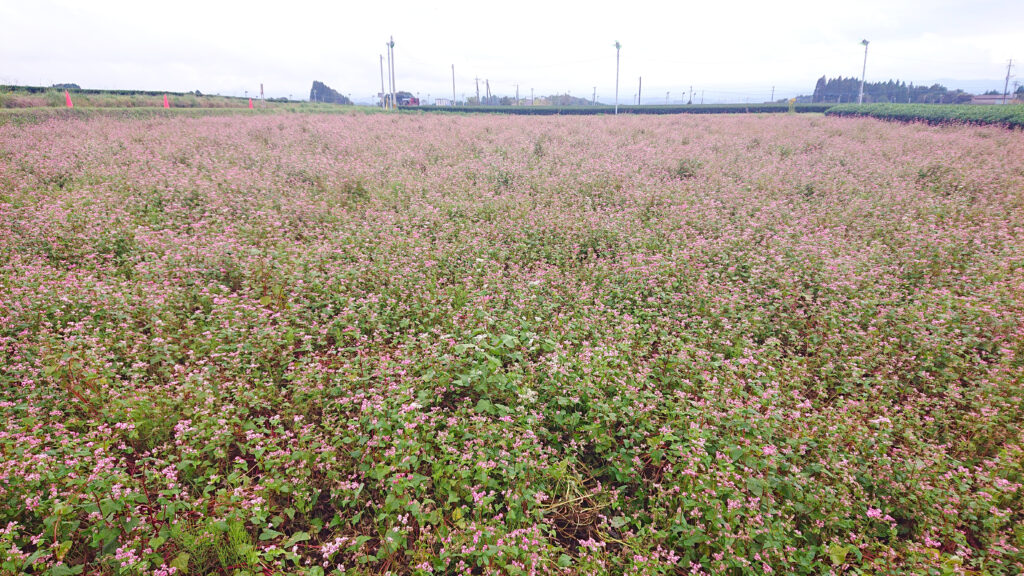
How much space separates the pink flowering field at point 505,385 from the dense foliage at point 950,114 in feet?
67.6

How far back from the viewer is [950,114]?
26062 millimetres

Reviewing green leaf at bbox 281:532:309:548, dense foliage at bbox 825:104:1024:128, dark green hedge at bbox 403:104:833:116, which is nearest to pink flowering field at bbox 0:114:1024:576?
green leaf at bbox 281:532:309:548

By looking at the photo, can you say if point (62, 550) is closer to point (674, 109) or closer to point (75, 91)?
point (75, 91)

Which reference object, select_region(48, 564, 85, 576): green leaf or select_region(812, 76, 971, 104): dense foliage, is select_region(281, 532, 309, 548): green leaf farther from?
select_region(812, 76, 971, 104): dense foliage

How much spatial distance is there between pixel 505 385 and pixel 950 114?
35894 millimetres

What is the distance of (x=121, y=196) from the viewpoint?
366 inches

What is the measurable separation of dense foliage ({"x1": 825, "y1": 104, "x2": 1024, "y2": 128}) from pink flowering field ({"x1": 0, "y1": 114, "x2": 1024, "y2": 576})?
811 inches

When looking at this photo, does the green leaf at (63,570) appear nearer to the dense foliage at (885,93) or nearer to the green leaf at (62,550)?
the green leaf at (62,550)

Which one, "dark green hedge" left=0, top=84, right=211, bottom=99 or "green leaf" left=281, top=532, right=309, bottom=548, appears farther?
"dark green hedge" left=0, top=84, right=211, bottom=99

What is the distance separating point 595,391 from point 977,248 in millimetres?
7899

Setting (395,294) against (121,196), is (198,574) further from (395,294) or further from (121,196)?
(121,196)

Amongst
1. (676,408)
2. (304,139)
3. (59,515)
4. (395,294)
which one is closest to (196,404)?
(59,515)

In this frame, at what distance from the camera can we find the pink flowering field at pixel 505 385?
2955 millimetres

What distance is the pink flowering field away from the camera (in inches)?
116
